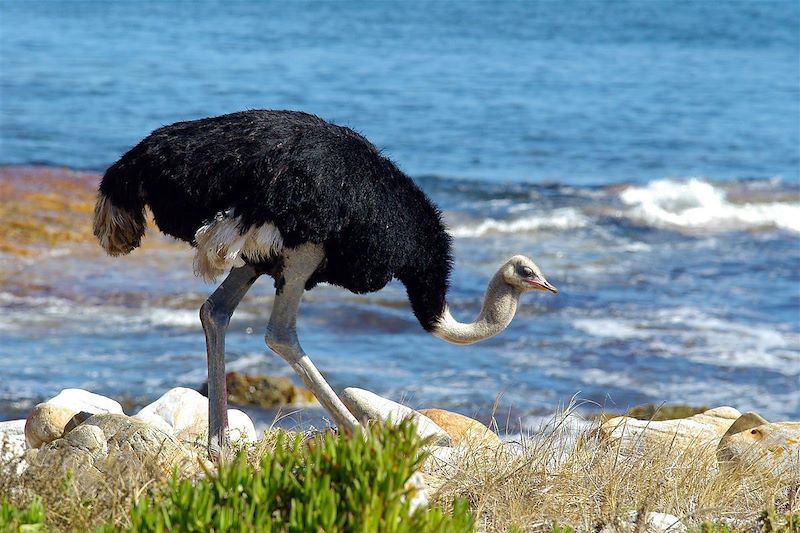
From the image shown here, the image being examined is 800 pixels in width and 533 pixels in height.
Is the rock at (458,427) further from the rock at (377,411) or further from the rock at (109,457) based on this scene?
the rock at (109,457)

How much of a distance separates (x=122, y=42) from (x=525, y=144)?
16654 mm

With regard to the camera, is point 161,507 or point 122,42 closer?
point 161,507

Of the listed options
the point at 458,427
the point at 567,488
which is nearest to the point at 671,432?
the point at 458,427

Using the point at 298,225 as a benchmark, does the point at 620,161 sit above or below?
above

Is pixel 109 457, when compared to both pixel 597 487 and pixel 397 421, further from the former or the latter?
pixel 597 487

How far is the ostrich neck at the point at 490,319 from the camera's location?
20.1 feet

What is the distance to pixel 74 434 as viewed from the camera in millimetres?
5383

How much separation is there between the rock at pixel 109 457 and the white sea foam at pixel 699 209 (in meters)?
12.4

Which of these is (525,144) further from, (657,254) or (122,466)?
(122,466)

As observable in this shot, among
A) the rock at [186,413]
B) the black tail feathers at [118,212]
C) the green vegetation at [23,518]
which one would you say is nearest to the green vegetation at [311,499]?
the green vegetation at [23,518]

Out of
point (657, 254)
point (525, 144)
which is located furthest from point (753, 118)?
point (657, 254)

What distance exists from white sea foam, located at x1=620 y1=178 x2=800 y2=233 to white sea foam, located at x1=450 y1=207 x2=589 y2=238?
1032 mm

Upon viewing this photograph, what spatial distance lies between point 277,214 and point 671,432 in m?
2.34

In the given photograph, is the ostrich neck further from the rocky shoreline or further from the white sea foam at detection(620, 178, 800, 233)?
the white sea foam at detection(620, 178, 800, 233)
